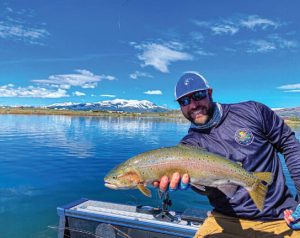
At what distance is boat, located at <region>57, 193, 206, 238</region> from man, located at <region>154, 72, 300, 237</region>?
2067mm

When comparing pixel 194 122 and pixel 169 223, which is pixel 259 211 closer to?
pixel 194 122

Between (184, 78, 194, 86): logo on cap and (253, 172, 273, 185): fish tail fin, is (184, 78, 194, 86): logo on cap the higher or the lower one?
the higher one

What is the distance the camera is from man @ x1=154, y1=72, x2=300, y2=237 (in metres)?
4.13

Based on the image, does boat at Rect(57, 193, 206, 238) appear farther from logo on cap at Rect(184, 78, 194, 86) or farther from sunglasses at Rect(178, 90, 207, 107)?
logo on cap at Rect(184, 78, 194, 86)

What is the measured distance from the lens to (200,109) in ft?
14.7

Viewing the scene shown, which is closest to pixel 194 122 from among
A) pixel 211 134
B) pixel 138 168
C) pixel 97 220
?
pixel 211 134

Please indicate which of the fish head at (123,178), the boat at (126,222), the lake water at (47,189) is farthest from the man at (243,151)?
the lake water at (47,189)

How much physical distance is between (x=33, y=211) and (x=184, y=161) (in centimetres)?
1191

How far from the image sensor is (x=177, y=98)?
4543 millimetres

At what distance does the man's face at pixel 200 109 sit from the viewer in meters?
4.47

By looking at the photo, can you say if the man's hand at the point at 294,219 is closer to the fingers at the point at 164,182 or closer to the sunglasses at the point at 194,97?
the fingers at the point at 164,182

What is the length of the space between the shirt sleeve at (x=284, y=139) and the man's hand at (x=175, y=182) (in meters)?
1.32

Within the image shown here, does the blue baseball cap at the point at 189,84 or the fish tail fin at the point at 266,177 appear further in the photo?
the blue baseball cap at the point at 189,84

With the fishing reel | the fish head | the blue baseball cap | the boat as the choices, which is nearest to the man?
the blue baseball cap
